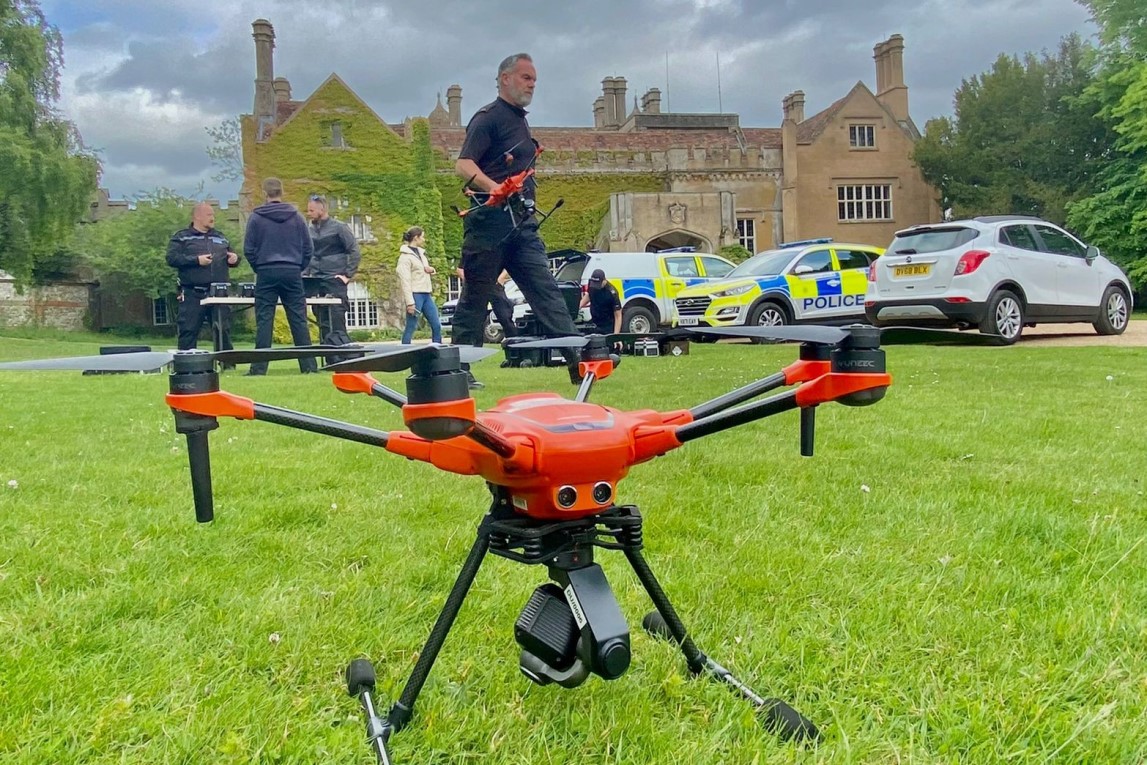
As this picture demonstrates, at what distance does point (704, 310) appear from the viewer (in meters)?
13.8

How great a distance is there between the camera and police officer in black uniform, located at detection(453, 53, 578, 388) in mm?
5703

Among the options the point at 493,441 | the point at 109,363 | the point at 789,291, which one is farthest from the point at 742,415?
the point at 789,291

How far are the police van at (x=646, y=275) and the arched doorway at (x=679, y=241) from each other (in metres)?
15.0

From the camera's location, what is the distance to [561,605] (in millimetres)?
1241

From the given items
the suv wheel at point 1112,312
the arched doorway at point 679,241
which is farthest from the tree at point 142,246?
the suv wheel at point 1112,312

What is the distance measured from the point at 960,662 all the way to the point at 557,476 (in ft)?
3.38

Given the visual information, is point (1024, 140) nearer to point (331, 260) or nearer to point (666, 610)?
point (331, 260)

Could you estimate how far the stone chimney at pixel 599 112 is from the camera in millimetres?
48969

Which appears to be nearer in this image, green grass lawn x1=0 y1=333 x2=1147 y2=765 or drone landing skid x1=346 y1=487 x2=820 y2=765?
drone landing skid x1=346 y1=487 x2=820 y2=765

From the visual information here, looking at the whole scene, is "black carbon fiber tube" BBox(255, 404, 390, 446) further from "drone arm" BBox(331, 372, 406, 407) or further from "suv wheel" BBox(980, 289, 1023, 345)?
"suv wheel" BBox(980, 289, 1023, 345)

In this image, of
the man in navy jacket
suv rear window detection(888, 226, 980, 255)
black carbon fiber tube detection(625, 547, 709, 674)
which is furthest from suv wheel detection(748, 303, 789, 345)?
black carbon fiber tube detection(625, 547, 709, 674)

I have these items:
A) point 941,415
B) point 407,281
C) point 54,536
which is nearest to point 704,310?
point 407,281

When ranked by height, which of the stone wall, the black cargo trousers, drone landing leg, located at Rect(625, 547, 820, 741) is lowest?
drone landing leg, located at Rect(625, 547, 820, 741)

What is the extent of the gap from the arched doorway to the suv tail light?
20857 mm
